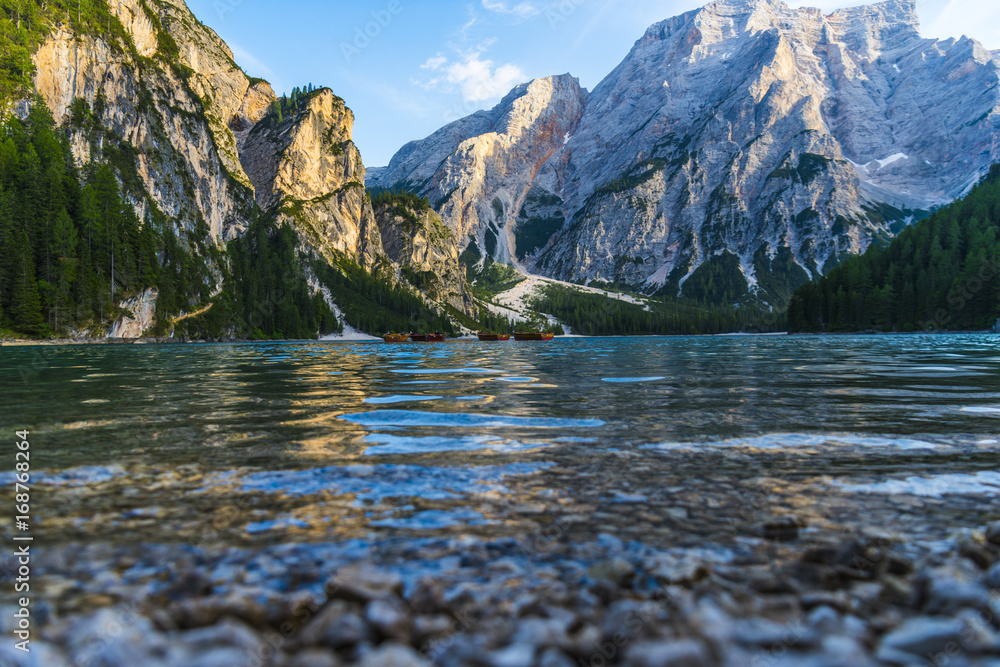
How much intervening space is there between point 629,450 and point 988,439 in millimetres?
6765

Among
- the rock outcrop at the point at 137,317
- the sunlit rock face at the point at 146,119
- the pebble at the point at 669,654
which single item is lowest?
the pebble at the point at 669,654

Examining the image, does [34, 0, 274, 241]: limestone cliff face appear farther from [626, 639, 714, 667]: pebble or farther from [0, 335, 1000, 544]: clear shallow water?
[626, 639, 714, 667]: pebble

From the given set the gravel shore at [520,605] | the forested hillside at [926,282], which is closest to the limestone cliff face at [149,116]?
the gravel shore at [520,605]

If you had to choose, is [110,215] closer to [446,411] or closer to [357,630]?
[446,411]

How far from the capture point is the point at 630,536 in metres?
4.62

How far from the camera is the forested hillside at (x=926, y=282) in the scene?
125500mm

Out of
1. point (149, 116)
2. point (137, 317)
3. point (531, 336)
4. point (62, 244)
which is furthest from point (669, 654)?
point (149, 116)

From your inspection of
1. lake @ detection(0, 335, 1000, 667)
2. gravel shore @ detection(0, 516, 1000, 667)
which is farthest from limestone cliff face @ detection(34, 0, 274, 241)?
gravel shore @ detection(0, 516, 1000, 667)

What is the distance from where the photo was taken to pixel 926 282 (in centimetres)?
13675

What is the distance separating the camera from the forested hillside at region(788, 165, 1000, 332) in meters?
126

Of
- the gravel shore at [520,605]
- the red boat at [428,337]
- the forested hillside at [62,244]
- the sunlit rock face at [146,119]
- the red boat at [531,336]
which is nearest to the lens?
the gravel shore at [520,605]

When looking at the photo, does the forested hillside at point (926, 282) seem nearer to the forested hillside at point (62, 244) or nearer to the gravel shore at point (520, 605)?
the gravel shore at point (520, 605)

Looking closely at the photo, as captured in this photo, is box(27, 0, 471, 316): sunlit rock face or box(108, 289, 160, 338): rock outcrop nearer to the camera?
box(108, 289, 160, 338): rock outcrop

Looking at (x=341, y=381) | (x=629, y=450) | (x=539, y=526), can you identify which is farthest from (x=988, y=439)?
(x=341, y=381)
